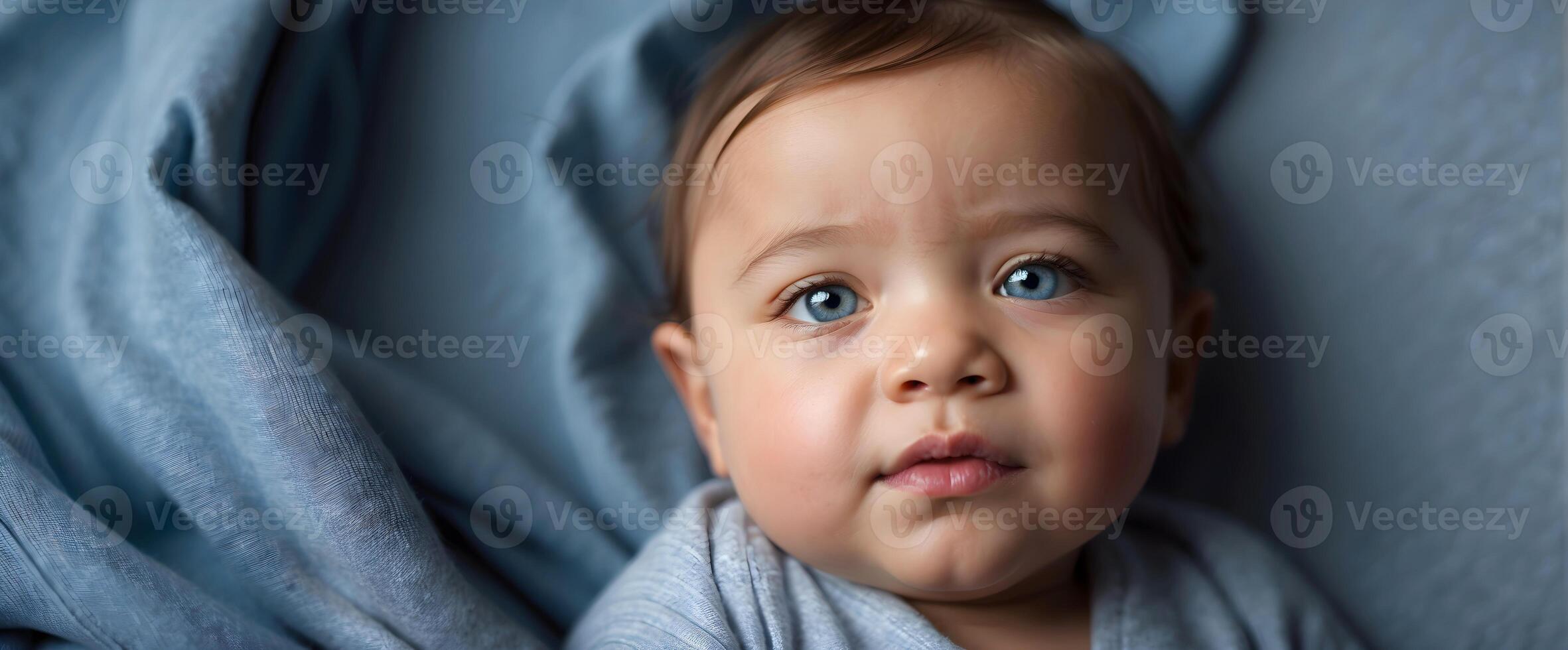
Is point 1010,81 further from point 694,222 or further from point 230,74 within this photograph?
point 230,74

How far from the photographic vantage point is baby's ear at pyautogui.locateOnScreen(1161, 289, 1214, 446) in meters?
1.16

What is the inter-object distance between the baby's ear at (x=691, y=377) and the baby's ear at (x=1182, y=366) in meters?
0.49

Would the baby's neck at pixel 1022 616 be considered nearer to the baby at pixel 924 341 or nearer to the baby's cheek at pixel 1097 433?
the baby at pixel 924 341

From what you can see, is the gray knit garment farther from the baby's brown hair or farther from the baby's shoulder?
the baby's brown hair

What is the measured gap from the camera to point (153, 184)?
106 cm

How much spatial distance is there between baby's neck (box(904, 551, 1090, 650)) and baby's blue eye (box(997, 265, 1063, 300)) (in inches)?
12.8

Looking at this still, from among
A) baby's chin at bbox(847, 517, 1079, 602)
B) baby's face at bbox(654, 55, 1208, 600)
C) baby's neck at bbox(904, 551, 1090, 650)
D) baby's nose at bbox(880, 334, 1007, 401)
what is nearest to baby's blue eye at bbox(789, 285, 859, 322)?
baby's face at bbox(654, 55, 1208, 600)

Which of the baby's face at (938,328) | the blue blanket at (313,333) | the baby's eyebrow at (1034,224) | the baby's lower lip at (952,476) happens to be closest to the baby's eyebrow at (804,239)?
the baby's face at (938,328)

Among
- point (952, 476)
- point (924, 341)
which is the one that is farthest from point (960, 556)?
point (924, 341)

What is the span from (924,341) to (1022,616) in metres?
0.39

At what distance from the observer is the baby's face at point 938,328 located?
0.93 m

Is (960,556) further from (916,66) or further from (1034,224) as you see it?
(916,66)

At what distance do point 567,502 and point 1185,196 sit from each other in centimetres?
81

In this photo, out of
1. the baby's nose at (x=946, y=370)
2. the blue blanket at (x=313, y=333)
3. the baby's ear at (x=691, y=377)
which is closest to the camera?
the baby's nose at (x=946, y=370)
